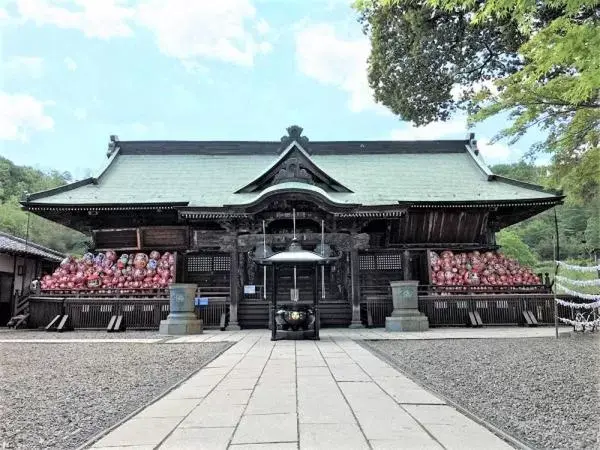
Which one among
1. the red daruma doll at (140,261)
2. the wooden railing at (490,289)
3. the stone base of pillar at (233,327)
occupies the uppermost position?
the red daruma doll at (140,261)

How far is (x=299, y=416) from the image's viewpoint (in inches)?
150

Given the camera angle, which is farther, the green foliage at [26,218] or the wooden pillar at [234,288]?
the green foliage at [26,218]

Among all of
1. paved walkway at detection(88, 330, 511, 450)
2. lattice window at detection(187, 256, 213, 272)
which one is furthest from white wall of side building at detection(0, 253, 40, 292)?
paved walkway at detection(88, 330, 511, 450)

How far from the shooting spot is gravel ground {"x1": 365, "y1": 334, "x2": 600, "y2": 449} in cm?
372

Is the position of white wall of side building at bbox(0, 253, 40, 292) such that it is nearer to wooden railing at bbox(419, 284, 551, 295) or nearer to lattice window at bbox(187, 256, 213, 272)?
lattice window at bbox(187, 256, 213, 272)

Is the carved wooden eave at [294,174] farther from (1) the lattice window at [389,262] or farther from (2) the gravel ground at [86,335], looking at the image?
(2) the gravel ground at [86,335]

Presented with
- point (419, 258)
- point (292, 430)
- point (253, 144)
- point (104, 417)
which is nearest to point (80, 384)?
point (104, 417)

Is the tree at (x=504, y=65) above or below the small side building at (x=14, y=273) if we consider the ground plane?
above

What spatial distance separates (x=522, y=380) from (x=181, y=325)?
9.67m

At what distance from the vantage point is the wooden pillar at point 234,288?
1472 cm

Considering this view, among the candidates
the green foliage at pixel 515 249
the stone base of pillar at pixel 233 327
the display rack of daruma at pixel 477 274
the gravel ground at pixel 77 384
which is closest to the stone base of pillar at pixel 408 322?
the display rack of daruma at pixel 477 274

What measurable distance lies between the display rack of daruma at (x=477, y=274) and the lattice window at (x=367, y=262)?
2073 millimetres

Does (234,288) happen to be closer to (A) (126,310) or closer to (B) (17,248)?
(A) (126,310)

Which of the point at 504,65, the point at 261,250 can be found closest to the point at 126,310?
the point at 261,250
